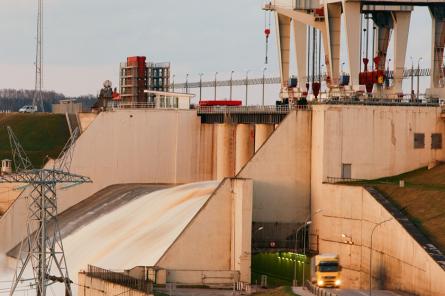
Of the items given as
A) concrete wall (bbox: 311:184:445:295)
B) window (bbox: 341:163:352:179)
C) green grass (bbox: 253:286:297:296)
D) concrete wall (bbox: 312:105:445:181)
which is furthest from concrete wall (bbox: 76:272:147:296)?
window (bbox: 341:163:352:179)

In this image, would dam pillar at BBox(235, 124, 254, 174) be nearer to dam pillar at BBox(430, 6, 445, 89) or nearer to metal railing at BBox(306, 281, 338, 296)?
dam pillar at BBox(430, 6, 445, 89)

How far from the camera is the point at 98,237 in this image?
114938 mm

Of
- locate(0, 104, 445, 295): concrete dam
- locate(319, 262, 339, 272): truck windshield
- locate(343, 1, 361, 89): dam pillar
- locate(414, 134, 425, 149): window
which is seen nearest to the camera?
locate(319, 262, 339, 272): truck windshield

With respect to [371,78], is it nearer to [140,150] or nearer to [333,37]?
[333,37]

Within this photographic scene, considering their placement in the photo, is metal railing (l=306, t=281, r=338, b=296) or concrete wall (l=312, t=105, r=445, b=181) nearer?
metal railing (l=306, t=281, r=338, b=296)

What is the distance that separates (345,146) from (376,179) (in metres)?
3.46

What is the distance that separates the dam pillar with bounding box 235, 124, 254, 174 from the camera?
123812mm

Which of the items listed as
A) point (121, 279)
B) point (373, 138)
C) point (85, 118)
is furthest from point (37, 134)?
point (121, 279)

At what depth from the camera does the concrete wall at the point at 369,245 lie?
289 ft

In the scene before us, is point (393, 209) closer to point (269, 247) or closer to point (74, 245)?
point (269, 247)

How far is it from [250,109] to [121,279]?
29969mm

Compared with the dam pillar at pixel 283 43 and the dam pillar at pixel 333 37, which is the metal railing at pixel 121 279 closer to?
the dam pillar at pixel 333 37

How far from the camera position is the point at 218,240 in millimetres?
103375

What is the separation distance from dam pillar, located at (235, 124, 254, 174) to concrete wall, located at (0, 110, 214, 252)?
22.0ft
